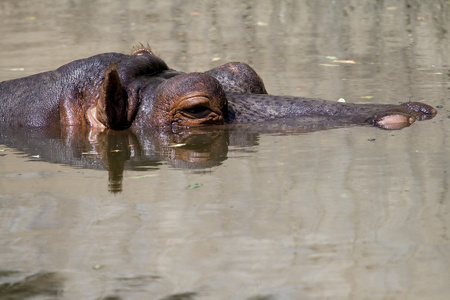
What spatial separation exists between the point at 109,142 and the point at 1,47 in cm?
584

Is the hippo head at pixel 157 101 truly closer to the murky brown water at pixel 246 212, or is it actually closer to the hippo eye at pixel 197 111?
the hippo eye at pixel 197 111

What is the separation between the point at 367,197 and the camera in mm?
4691

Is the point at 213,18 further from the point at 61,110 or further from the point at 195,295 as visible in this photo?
the point at 195,295

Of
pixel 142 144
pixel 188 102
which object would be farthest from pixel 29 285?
pixel 188 102

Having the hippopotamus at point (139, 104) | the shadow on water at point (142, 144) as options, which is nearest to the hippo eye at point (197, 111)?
the hippopotamus at point (139, 104)

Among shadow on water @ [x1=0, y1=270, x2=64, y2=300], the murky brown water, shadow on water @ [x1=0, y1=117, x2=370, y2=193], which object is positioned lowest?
shadow on water @ [x1=0, y1=270, x2=64, y2=300]

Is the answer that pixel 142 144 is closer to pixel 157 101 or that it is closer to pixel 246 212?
pixel 157 101

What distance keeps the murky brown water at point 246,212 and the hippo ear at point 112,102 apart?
210 millimetres

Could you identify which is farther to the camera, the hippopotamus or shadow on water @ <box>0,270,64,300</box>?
the hippopotamus

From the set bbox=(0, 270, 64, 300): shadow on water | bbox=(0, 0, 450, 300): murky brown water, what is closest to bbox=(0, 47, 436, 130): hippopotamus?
bbox=(0, 0, 450, 300): murky brown water

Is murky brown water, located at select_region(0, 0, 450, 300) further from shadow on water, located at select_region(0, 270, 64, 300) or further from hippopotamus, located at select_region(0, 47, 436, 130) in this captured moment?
hippopotamus, located at select_region(0, 47, 436, 130)

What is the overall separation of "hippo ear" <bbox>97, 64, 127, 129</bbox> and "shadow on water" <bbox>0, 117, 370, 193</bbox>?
0.10 meters

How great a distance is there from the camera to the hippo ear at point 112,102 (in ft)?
21.4

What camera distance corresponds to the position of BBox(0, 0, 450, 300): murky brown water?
3.68 meters
